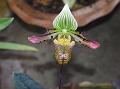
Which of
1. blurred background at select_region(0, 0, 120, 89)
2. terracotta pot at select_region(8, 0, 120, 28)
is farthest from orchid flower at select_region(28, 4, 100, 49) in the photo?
blurred background at select_region(0, 0, 120, 89)

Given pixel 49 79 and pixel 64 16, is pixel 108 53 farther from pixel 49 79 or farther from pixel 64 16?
pixel 64 16

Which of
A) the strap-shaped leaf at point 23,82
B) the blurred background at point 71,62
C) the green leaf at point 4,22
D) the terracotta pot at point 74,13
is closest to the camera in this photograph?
the strap-shaped leaf at point 23,82

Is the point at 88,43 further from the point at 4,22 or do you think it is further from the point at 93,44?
the point at 4,22

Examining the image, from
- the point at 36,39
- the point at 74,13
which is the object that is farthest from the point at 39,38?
the point at 74,13

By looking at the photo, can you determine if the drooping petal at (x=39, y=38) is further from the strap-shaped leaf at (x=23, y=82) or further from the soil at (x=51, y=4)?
the soil at (x=51, y=4)

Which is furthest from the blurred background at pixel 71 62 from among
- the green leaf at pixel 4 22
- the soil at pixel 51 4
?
the green leaf at pixel 4 22
